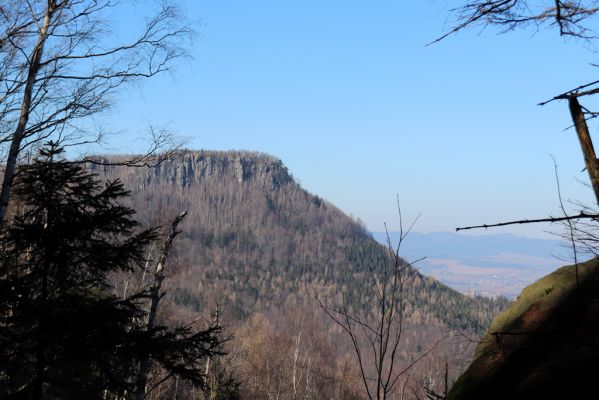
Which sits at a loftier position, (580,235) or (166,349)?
(580,235)

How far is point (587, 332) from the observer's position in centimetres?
348

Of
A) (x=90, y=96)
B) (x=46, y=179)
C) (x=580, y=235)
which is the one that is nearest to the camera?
(x=580, y=235)

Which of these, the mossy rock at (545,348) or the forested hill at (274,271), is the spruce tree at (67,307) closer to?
the mossy rock at (545,348)

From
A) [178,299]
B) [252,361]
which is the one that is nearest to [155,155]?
[252,361]

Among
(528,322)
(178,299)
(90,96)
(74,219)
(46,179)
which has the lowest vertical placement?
(178,299)

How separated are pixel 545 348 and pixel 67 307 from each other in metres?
4.35

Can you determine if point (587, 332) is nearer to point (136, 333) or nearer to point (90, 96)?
point (136, 333)

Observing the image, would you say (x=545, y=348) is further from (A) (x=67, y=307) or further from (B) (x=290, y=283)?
(B) (x=290, y=283)

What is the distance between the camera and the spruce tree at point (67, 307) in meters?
5.15

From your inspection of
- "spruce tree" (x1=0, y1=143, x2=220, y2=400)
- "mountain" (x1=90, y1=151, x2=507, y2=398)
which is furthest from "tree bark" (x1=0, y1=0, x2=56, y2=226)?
"mountain" (x1=90, y1=151, x2=507, y2=398)

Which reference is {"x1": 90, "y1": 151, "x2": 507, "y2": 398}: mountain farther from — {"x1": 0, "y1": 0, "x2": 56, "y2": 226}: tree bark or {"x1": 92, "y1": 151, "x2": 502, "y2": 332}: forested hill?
{"x1": 0, "y1": 0, "x2": 56, "y2": 226}: tree bark

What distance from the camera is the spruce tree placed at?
5148 mm

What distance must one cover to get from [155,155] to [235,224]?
18984 cm

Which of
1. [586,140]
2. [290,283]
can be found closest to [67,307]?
[586,140]
